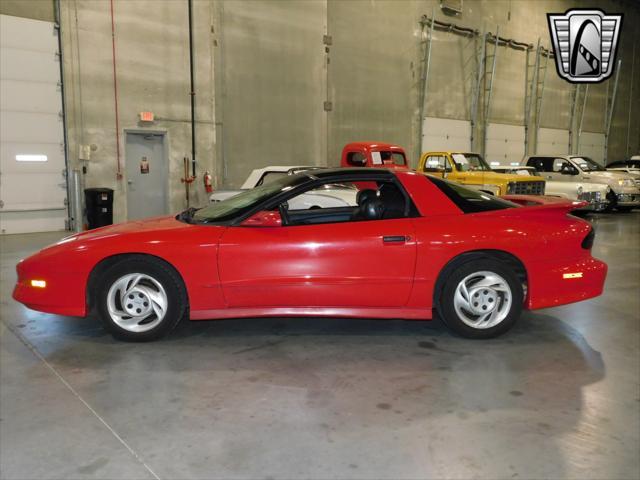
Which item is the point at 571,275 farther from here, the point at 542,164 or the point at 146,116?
the point at 542,164

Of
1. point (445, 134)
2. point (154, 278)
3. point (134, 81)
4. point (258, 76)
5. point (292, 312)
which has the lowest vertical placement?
point (292, 312)

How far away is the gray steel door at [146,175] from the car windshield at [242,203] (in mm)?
8026

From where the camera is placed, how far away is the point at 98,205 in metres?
11.0

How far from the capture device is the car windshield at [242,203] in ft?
13.9

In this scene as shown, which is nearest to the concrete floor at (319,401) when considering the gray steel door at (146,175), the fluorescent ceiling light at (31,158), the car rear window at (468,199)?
the car rear window at (468,199)

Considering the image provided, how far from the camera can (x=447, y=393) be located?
3.31 meters

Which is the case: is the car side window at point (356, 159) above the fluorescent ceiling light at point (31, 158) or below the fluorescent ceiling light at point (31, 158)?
above

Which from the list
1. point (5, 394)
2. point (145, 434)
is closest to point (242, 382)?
point (145, 434)

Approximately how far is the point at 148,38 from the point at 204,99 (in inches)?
67.7

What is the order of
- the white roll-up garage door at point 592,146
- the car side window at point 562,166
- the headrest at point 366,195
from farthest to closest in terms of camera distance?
the white roll-up garage door at point 592,146 → the car side window at point 562,166 → the headrest at point 366,195

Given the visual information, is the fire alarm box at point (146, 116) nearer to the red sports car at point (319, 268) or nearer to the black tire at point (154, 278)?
the red sports car at point (319, 268)

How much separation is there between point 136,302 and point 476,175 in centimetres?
1029

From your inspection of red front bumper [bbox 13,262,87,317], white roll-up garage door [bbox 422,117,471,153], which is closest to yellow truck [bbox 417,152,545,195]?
white roll-up garage door [bbox 422,117,471,153]

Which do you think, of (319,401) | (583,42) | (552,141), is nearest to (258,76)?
(583,42)
